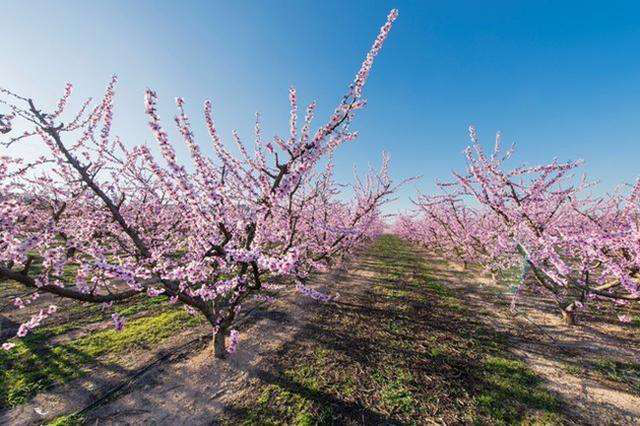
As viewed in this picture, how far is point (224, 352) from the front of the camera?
19.9 feet

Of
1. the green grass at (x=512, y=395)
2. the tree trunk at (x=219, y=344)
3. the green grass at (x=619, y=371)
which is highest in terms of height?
the tree trunk at (x=219, y=344)

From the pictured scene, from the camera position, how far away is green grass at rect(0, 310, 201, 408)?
16.3ft

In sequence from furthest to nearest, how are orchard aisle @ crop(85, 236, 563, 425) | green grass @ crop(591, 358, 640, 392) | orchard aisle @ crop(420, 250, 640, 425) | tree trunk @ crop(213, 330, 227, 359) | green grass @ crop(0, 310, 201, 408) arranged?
tree trunk @ crop(213, 330, 227, 359) → green grass @ crop(591, 358, 640, 392) → green grass @ crop(0, 310, 201, 408) → orchard aisle @ crop(420, 250, 640, 425) → orchard aisle @ crop(85, 236, 563, 425)

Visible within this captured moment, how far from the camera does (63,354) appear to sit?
6074 millimetres

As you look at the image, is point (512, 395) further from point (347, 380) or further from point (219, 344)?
point (219, 344)

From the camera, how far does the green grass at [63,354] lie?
4.98 meters

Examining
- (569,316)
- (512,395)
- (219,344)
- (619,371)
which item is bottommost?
(512,395)

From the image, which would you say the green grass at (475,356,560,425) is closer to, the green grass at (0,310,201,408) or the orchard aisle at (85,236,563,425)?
the orchard aisle at (85,236,563,425)

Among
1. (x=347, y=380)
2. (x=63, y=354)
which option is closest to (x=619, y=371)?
(x=347, y=380)

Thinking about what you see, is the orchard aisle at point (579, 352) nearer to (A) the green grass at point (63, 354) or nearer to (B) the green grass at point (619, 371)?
(B) the green grass at point (619, 371)

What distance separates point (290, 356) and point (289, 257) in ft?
12.6

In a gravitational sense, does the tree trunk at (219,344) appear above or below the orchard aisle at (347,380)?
above

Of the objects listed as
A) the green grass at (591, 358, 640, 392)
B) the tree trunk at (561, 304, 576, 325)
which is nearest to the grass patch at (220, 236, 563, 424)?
the green grass at (591, 358, 640, 392)

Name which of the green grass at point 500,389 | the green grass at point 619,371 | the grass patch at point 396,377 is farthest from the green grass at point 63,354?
the green grass at point 619,371
